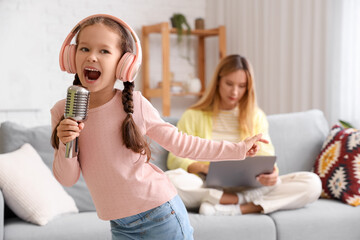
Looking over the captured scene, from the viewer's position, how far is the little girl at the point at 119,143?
1.09 metres

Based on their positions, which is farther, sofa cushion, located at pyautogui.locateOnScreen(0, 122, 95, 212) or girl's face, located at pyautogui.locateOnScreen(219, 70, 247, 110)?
girl's face, located at pyautogui.locateOnScreen(219, 70, 247, 110)

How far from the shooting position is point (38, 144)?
7.79ft

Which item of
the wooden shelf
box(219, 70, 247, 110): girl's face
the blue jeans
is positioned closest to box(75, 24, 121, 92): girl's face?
the blue jeans

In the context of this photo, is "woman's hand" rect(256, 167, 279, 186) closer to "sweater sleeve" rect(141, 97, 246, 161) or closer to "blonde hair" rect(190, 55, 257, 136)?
"blonde hair" rect(190, 55, 257, 136)

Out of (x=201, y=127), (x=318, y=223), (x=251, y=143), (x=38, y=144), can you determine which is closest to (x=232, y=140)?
(x=201, y=127)

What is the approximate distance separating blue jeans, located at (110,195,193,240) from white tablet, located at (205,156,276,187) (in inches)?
35.5

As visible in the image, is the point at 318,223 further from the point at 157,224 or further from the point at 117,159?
the point at 117,159

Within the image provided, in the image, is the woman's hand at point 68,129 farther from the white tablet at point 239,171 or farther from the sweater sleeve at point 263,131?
the sweater sleeve at point 263,131

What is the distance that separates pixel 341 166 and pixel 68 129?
182 cm

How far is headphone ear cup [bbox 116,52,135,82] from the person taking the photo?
1088 mm

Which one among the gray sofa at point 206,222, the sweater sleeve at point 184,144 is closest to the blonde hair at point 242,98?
the gray sofa at point 206,222

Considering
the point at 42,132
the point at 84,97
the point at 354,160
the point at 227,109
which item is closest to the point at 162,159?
the point at 227,109

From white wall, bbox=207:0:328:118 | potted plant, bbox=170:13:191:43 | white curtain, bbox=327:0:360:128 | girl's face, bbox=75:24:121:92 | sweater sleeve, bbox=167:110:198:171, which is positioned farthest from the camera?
potted plant, bbox=170:13:191:43

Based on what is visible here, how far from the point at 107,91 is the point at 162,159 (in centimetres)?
144
